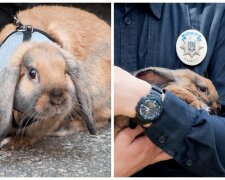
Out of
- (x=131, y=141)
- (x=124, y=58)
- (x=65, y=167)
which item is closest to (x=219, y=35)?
(x=124, y=58)

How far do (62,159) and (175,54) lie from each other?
566 millimetres

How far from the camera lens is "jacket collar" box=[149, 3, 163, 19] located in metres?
1.35

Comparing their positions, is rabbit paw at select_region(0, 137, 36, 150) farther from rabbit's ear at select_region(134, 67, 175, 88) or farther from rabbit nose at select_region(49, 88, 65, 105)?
rabbit's ear at select_region(134, 67, 175, 88)

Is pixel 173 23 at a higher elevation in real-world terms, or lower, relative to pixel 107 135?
higher

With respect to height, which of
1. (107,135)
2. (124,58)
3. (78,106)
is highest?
(124,58)

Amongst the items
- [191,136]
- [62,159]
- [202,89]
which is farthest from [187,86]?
[62,159]

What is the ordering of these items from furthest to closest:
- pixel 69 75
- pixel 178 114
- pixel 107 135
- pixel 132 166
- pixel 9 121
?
pixel 107 135
pixel 69 75
pixel 9 121
pixel 132 166
pixel 178 114

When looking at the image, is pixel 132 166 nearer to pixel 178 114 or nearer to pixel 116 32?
pixel 178 114

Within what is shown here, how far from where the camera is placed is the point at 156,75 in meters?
1.38

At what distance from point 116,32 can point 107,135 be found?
622mm

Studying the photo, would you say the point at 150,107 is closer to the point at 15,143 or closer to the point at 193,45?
the point at 193,45

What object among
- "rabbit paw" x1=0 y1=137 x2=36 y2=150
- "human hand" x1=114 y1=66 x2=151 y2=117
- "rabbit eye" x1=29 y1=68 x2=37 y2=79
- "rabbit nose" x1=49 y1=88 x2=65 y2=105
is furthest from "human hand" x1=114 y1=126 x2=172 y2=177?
"rabbit paw" x1=0 y1=137 x2=36 y2=150

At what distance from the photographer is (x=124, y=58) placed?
133 centimetres

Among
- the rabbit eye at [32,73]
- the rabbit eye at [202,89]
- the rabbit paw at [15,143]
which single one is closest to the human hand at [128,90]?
the rabbit eye at [202,89]
